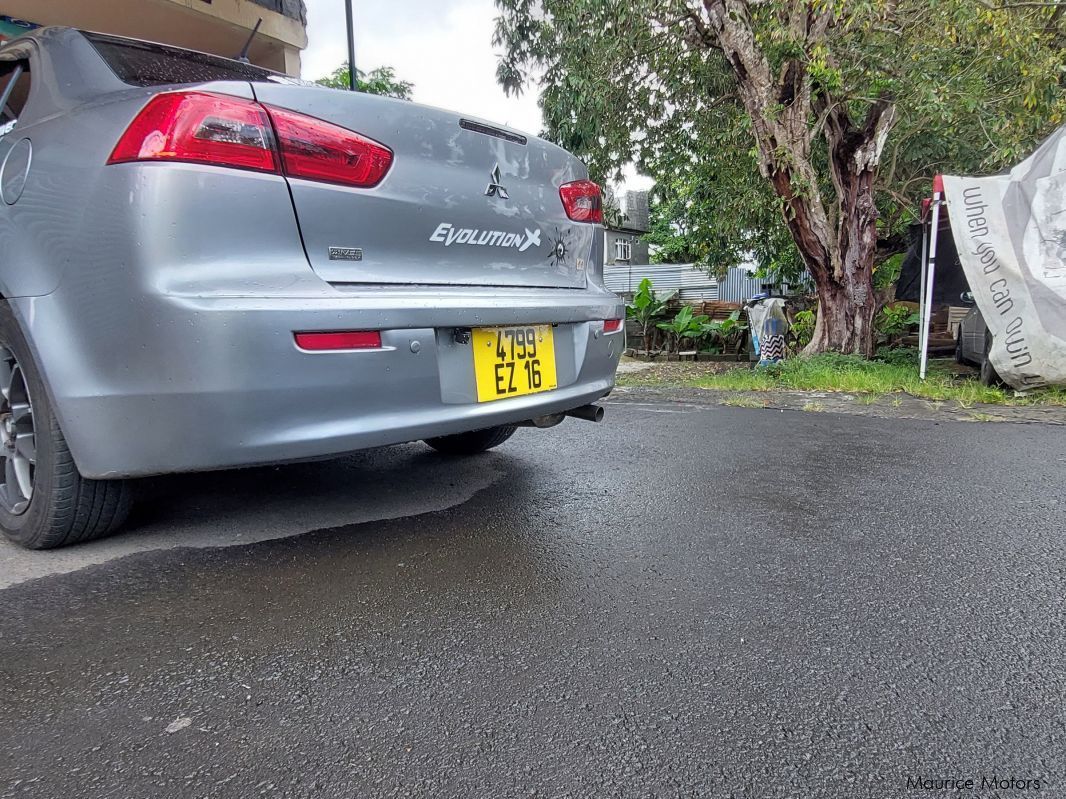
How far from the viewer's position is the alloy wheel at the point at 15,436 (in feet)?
7.09

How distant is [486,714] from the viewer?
1319mm

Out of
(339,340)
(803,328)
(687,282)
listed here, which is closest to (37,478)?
(339,340)

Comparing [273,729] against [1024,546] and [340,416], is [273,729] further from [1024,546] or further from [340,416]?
[1024,546]

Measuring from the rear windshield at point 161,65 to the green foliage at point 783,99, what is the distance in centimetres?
507

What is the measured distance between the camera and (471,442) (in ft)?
11.1

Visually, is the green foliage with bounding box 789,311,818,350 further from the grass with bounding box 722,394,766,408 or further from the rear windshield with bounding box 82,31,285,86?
A: the rear windshield with bounding box 82,31,285,86

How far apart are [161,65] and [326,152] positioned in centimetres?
74

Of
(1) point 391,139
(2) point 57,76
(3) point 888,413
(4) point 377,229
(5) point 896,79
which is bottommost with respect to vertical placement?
(3) point 888,413

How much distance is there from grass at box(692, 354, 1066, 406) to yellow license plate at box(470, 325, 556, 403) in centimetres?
419

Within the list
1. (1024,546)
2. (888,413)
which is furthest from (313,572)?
(888,413)

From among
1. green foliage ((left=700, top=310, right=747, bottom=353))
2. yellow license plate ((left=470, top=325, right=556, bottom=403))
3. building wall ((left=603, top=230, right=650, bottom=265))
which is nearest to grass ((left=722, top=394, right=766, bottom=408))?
yellow license plate ((left=470, top=325, right=556, bottom=403))

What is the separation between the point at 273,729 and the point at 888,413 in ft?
15.3

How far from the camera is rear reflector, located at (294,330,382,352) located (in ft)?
5.77

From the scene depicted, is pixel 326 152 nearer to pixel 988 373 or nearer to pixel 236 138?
pixel 236 138
